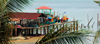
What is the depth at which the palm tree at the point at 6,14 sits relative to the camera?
7.72 feet

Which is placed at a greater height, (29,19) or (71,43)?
(71,43)

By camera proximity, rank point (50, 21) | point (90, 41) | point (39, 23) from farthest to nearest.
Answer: point (50, 21) < point (39, 23) < point (90, 41)

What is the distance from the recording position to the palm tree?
7.72 feet

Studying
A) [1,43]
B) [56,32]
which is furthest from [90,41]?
[1,43]

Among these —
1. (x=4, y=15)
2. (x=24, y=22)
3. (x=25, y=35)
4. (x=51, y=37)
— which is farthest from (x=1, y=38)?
(x=25, y=35)

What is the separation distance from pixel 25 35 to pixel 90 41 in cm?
3230

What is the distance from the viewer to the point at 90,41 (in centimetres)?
250

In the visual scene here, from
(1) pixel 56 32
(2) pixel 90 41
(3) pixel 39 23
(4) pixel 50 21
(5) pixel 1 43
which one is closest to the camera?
(5) pixel 1 43

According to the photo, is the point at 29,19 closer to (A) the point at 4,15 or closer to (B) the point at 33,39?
(B) the point at 33,39

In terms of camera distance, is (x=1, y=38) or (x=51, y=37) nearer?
(x=1, y=38)

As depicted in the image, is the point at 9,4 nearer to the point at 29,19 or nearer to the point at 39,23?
the point at 39,23

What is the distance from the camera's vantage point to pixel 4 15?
2.42 metres

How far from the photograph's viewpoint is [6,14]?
96.3 inches

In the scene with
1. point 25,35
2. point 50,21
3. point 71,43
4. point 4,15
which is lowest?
point 25,35
